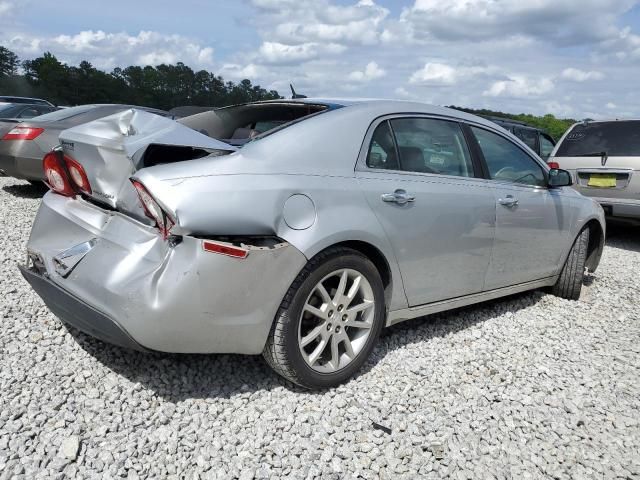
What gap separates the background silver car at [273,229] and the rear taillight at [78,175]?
1cm

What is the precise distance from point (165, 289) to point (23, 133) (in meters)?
6.36

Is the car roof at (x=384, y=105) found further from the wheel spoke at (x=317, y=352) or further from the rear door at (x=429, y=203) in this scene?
the wheel spoke at (x=317, y=352)

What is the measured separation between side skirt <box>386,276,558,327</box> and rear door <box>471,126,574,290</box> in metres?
0.06

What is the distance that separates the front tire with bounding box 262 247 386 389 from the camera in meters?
2.63

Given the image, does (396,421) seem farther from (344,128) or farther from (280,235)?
(344,128)

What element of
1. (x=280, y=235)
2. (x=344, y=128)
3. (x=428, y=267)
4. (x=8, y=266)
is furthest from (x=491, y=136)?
(x=8, y=266)

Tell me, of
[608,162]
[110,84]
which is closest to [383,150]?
[608,162]

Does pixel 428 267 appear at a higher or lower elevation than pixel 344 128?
lower

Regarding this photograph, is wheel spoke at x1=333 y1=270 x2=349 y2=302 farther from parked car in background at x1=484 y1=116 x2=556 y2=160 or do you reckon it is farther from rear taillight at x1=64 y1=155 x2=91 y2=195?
parked car in background at x1=484 y1=116 x2=556 y2=160

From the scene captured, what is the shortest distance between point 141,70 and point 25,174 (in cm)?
Answer: 5905

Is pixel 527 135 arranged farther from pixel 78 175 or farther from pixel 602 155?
pixel 78 175

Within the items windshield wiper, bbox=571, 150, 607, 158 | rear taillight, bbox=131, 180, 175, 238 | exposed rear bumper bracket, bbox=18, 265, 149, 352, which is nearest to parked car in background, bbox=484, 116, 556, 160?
windshield wiper, bbox=571, 150, 607, 158

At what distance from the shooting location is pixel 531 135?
10.7 m

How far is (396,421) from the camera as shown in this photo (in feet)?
8.91
